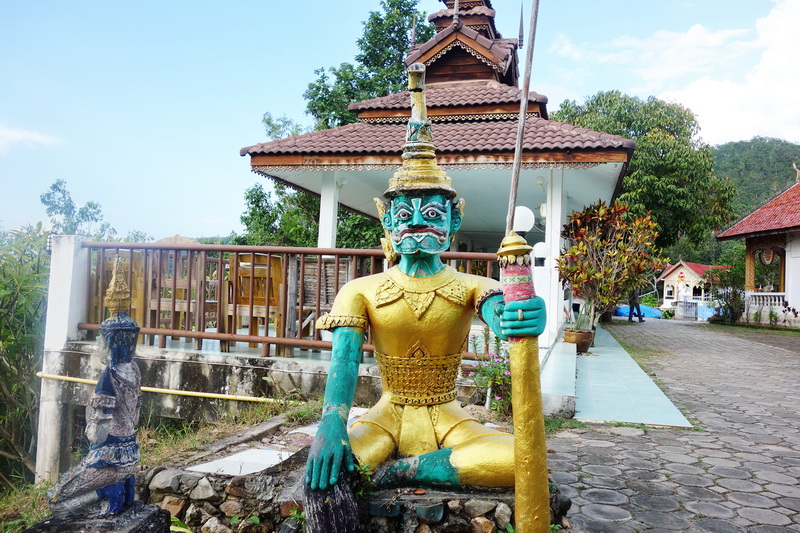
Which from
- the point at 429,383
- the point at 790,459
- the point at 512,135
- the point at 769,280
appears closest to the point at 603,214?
the point at 512,135

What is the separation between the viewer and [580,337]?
9.36m

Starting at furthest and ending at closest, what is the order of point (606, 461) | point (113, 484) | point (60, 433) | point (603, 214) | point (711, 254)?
point (711, 254)
point (603, 214)
point (60, 433)
point (606, 461)
point (113, 484)

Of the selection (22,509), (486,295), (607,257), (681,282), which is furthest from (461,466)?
(681,282)

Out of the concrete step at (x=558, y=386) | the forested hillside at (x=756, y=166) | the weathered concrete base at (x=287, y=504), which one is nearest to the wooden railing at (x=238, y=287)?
the concrete step at (x=558, y=386)

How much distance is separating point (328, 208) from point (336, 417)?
6.96 m

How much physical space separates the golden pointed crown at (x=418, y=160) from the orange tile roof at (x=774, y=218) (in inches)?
788

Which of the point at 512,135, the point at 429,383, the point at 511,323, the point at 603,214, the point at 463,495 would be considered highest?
the point at 512,135

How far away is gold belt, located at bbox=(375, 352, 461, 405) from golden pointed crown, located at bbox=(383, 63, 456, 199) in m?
0.78

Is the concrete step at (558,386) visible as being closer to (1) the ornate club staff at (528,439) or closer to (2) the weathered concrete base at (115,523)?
(1) the ornate club staff at (528,439)

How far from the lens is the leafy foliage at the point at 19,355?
6048 mm

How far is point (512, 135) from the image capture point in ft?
25.7

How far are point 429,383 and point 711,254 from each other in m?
50.9

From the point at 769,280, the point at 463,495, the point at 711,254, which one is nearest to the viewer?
the point at 463,495

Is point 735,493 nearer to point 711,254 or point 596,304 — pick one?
point 596,304
